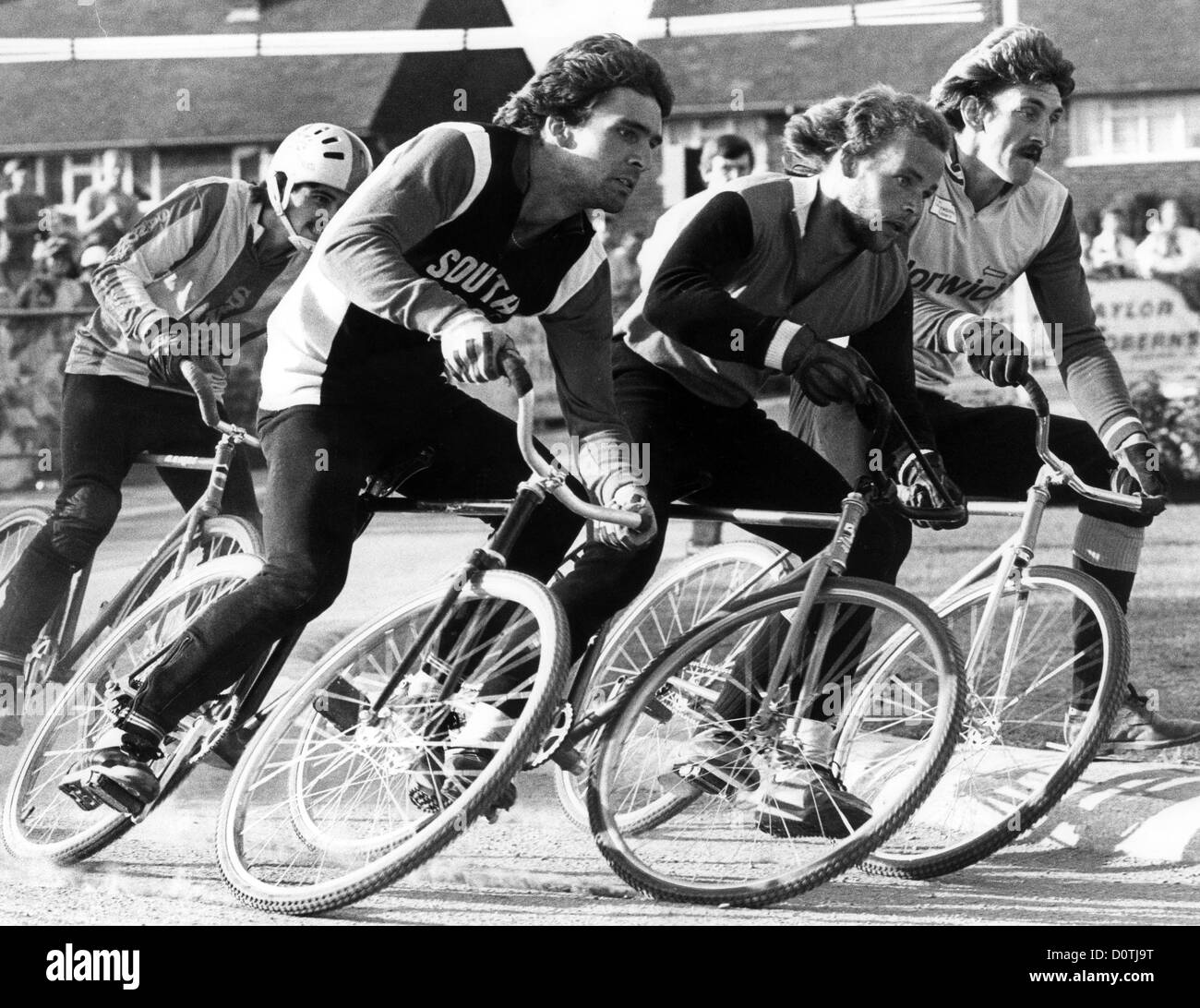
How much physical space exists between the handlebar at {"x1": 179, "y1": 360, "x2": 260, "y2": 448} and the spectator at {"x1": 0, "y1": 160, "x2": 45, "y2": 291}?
1056mm

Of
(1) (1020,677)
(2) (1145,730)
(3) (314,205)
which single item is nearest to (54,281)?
(3) (314,205)

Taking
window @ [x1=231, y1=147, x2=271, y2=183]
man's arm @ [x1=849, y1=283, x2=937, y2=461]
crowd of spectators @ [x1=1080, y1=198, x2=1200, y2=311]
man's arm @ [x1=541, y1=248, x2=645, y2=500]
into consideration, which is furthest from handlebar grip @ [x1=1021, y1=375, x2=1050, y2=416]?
window @ [x1=231, y1=147, x2=271, y2=183]

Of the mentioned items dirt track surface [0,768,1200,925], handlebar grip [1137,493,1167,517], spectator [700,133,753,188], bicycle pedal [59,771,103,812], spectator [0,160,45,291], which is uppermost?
spectator [700,133,753,188]

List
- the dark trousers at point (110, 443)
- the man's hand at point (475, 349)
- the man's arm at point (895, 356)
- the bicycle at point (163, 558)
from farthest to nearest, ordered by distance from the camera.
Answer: the dark trousers at point (110, 443) < the bicycle at point (163, 558) < the man's arm at point (895, 356) < the man's hand at point (475, 349)

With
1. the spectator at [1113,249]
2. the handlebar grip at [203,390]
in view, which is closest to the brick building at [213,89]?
the handlebar grip at [203,390]

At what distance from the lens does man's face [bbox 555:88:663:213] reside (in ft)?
13.1

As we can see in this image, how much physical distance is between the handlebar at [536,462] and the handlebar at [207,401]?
1028 millimetres

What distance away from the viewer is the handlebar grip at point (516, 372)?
354 centimetres

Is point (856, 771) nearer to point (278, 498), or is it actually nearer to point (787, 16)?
point (278, 498)

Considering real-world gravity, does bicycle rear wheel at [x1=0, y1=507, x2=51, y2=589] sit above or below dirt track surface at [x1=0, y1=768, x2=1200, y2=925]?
above

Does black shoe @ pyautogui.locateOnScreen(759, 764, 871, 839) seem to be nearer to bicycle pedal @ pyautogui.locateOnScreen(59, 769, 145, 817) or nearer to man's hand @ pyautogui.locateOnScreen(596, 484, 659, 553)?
man's hand @ pyautogui.locateOnScreen(596, 484, 659, 553)

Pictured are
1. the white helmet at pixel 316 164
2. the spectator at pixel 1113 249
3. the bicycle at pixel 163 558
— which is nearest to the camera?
the white helmet at pixel 316 164

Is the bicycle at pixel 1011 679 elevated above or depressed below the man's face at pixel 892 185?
below

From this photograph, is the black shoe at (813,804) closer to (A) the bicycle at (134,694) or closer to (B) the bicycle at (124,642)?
(A) the bicycle at (134,694)
